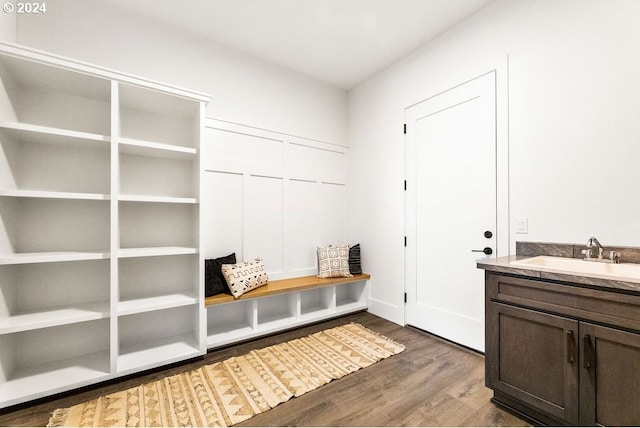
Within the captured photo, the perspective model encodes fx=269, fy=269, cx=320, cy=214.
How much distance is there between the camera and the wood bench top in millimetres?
2402

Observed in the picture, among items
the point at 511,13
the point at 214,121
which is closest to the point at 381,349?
the point at 214,121

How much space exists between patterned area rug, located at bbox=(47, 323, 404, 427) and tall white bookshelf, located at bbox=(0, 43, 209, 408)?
0.24 meters

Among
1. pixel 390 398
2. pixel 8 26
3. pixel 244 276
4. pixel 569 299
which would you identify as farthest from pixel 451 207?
pixel 8 26

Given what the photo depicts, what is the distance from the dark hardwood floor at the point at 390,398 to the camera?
1.57 meters

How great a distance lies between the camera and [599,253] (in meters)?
1.66

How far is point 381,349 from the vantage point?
2.40 meters

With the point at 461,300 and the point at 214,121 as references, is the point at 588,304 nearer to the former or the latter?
the point at 461,300

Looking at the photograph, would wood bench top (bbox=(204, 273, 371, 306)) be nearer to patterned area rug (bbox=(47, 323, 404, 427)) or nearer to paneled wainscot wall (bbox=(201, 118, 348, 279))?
paneled wainscot wall (bbox=(201, 118, 348, 279))

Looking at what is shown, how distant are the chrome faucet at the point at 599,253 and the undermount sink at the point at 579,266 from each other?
0.10ft

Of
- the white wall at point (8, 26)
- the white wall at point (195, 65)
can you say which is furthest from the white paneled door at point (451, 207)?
the white wall at point (8, 26)

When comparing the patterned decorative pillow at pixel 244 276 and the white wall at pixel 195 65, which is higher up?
the white wall at pixel 195 65

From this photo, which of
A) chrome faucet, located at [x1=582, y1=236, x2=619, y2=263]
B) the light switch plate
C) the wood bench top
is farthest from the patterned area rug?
chrome faucet, located at [x1=582, y1=236, x2=619, y2=263]

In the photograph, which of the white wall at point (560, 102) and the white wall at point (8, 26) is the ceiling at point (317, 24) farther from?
the white wall at point (8, 26)

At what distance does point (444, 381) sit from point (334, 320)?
139 centimetres
